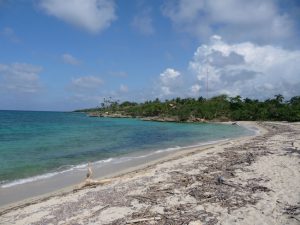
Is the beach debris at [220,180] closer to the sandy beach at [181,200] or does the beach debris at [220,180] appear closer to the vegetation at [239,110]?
the sandy beach at [181,200]

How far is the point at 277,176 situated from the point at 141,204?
5745mm

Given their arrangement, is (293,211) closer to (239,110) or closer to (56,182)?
(56,182)

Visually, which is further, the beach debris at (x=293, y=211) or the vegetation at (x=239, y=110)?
the vegetation at (x=239, y=110)

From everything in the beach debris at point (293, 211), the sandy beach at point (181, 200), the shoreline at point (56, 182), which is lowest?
the shoreline at point (56, 182)

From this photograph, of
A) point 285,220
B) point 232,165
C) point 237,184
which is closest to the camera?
point 285,220

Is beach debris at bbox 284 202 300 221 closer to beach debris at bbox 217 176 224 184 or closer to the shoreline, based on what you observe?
beach debris at bbox 217 176 224 184

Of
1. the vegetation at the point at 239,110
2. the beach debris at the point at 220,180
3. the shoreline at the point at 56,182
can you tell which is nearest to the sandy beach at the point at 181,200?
the beach debris at the point at 220,180

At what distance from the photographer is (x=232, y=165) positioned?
14391mm

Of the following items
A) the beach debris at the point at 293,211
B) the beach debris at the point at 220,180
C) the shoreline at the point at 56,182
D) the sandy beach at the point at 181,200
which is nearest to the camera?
the beach debris at the point at 293,211

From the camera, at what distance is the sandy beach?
7.82 metres

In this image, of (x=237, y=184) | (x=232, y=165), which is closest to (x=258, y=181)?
(x=237, y=184)

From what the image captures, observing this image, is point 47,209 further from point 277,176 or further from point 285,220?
point 277,176

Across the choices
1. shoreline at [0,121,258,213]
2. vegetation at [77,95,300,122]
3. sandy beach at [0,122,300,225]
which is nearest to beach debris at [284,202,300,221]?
sandy beach at [0,122,300,225]

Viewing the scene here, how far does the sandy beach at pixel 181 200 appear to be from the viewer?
25.7 ft
